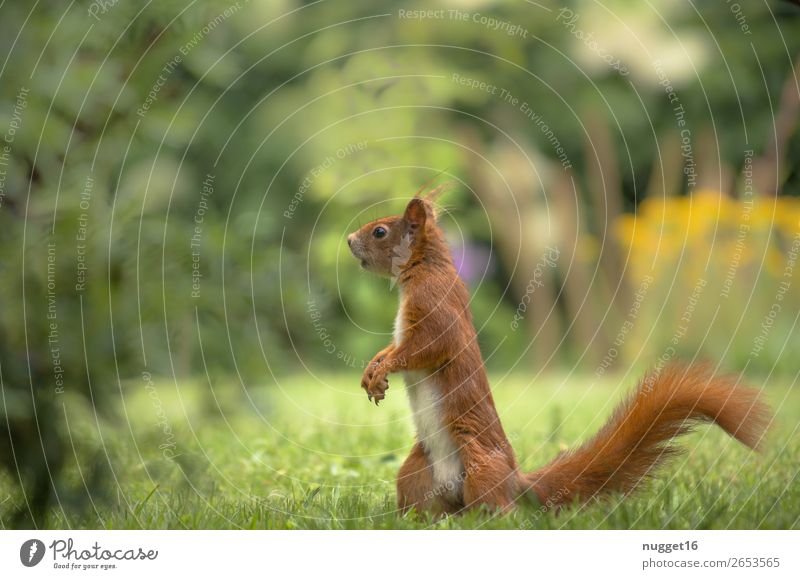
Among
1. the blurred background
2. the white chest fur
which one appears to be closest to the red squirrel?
the white chest fur

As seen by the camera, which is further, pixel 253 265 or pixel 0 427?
pixel 253 265

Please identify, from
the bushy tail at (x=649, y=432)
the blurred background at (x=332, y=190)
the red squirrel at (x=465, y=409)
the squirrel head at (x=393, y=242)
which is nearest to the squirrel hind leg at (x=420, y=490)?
the red squirrel at (x=465, y=409)

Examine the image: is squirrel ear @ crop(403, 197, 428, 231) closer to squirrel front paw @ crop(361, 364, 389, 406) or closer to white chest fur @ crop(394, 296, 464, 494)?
white chest fur @ crop(394, 296, 464, 494)

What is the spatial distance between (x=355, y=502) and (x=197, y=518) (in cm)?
44

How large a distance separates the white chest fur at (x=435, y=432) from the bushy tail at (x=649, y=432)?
0.20 meters

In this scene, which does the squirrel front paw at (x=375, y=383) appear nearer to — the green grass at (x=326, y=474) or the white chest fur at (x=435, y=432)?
the white chest fur at (x=435, y=432)

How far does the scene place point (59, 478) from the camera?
122 inches

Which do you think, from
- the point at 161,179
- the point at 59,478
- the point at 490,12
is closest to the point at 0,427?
the point at 59,478

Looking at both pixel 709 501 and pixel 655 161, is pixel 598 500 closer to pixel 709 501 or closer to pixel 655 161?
pixel 709 501

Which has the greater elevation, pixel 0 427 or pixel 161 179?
pixel 161 179

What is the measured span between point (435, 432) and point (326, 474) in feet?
3.46

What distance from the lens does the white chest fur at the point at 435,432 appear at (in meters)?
2.86
